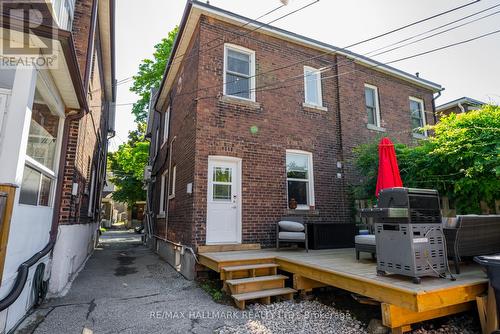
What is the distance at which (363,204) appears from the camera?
7.88 meters

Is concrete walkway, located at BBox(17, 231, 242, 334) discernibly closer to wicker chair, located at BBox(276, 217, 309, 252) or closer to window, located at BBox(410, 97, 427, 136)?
wicker chair, located at BBox(276, 217, 309, 252)

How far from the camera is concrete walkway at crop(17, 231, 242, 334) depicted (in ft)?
11.8

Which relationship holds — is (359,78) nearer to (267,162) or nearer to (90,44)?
(267,162)

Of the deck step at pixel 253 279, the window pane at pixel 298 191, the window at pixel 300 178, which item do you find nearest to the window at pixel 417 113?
the window at pixel 300 178

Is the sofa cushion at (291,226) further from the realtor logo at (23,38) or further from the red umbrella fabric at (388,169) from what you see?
the realtor logo at (23,38)

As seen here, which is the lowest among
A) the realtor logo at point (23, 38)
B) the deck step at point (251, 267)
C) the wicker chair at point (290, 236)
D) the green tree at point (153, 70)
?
the deck step at point (251, 267)

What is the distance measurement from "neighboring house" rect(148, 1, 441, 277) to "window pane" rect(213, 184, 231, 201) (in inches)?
1.0

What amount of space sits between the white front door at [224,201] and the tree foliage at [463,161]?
420 cm

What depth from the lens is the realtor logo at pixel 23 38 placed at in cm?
293

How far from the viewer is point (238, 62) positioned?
754cm

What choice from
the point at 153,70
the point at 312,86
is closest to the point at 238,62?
the point at 312,86

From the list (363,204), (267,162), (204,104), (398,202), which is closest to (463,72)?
(363,204)

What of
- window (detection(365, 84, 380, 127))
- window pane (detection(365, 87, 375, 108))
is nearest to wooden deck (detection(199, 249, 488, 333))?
window (detection(365, 84, 380, 127))

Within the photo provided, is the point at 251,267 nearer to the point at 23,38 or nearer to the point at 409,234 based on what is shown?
the point at 409,234
